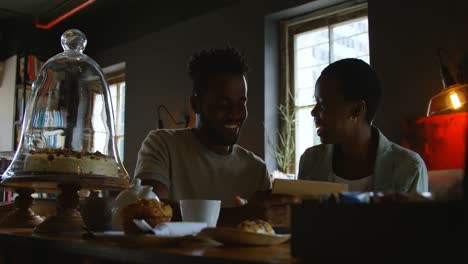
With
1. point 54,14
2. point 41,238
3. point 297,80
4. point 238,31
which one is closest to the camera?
point 41,238

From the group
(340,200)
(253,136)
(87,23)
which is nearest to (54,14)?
(87,23)

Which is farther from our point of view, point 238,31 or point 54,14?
point 54,14

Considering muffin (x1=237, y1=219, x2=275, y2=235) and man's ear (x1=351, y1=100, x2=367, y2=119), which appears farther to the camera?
man's ear (x1=351, y1=100, x2=367, y2=119)

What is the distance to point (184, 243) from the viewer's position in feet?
3.33

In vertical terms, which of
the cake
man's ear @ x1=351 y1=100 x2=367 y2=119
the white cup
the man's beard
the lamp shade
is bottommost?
the white cup

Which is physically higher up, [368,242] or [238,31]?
[238,31]

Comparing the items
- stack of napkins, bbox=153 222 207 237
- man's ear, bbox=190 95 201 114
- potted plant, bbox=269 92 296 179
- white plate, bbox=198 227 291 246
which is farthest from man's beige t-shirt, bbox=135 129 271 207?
potted plant, bbox=269 92 296 179

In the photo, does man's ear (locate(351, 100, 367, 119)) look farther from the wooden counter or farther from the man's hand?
the wooden counter

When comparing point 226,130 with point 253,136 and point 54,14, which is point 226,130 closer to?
point 253,136

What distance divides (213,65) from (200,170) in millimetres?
424

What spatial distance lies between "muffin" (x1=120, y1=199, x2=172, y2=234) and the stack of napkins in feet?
0.36

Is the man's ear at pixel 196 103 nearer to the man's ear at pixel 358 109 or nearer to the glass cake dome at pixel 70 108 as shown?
the glass cake dome at pixel 70 108

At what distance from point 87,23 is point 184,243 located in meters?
6.05

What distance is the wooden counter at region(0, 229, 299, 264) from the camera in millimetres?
807
